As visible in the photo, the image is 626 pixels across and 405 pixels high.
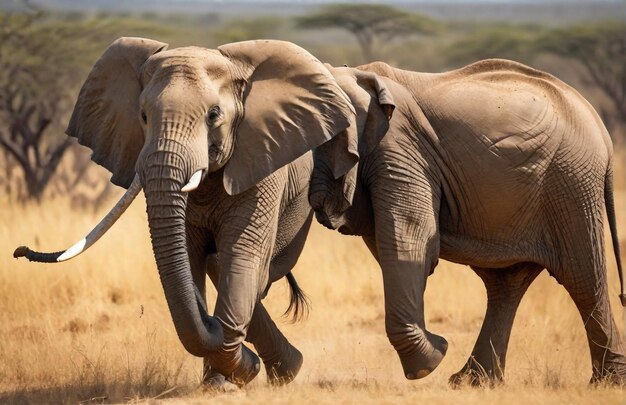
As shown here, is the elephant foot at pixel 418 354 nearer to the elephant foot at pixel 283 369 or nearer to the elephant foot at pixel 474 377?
the elephant foot at pixel 474 377

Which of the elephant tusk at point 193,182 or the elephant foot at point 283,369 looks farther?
the elephant foot at point 283,369

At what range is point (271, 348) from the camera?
7043 millimetres

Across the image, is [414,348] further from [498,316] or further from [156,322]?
[156,322]

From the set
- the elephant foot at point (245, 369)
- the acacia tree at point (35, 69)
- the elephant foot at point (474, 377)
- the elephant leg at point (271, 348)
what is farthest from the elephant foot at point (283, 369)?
the acacia tree at point (35, 69)

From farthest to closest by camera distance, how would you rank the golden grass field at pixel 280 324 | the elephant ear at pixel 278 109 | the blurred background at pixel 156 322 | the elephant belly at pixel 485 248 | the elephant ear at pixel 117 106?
the elephant belly at pixel 485 248 → the blurred background at pixel 156 322 → the golden grass field at pixel 280 324 → the elephant ear at pixel 117 106 → the elephant ear at pixel 278 109

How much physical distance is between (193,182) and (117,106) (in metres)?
0.97

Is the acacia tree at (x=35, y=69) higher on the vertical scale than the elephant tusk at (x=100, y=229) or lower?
higher

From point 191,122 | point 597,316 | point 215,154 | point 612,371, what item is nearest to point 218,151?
point 215,154

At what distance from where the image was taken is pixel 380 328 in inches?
362

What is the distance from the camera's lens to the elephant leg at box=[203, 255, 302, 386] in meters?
7.00

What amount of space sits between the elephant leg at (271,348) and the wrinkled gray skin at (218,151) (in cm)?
41

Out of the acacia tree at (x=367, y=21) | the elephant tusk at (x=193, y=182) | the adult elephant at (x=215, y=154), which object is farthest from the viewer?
the acacia tree at (x=367, y=21)

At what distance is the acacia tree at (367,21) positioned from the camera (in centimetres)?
2647

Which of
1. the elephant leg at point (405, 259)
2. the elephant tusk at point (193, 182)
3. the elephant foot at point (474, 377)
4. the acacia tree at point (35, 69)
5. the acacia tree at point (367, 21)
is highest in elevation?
the acacia tree at point (367, 21)
